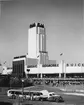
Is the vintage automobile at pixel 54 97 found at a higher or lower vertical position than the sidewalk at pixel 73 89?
lower

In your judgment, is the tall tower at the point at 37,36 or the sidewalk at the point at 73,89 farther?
the tall tower at the point at 37,36

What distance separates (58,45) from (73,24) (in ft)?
1.98

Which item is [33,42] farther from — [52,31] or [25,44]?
[52,31]

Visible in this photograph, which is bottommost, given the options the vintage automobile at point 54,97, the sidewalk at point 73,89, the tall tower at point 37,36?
the vintage automobile at point 54,97

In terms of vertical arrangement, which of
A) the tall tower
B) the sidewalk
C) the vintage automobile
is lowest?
the vintage automobile

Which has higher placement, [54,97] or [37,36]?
[37,36]

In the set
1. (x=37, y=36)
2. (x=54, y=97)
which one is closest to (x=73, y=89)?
(x=54, y=97)

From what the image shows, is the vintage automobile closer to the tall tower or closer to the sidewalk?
the sidewalk

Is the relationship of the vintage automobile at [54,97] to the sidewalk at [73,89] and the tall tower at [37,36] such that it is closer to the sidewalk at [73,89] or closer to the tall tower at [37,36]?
the sidewalk at [73,89]

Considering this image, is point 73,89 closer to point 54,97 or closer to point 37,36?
point 54,97

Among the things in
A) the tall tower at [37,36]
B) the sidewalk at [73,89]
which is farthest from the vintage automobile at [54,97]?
the tall tower at [37,36]

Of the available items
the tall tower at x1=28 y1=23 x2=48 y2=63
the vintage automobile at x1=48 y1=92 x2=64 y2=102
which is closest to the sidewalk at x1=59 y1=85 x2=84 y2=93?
the vintage automobile at x1=48 y1=92 x2=64 y2=102

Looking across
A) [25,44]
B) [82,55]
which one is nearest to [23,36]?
[25,44]

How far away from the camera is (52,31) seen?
578cm
